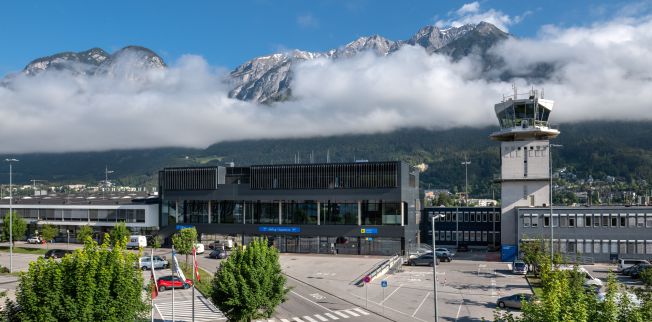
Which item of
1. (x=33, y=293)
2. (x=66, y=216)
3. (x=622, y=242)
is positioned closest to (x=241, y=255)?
(x=33, y=293)

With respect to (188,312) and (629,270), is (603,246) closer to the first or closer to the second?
(629,270)

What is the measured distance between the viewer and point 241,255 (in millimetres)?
39844

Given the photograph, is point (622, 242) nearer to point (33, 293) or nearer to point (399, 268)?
point (399, 268)

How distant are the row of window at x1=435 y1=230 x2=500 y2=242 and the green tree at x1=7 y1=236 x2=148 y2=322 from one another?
308 ft

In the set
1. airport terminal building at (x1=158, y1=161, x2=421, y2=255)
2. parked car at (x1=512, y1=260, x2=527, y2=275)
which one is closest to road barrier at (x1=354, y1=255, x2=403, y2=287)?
airport terminal building at (x1=158, y1=161, x2=421, y2=255)

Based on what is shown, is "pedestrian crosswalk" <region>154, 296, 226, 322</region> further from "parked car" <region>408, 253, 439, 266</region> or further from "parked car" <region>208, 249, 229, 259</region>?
"parked car" <region>408, 253, 439, 266</region>

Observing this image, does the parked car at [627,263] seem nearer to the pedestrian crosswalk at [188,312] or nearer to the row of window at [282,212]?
the row of window at [282,212]

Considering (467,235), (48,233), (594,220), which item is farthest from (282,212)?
(594,220)

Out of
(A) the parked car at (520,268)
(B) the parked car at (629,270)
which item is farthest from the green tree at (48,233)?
(B) the parked car at (629,270)

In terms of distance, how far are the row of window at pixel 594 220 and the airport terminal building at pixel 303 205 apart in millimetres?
21153

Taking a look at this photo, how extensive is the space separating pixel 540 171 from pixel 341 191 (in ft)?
110

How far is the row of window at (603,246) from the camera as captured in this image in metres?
83.0

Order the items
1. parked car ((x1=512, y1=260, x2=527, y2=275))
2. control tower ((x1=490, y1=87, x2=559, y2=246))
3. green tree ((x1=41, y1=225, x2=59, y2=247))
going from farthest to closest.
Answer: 1. green tree ((x1=41, y1=225, x2=59, y2=247))
2. control tower ((x1=490, y1=87, x2=559, y2=246))
3. parked car ((x1=512, y1=260, x2=527, y2=275))

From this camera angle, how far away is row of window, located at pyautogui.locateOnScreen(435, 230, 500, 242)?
114m
